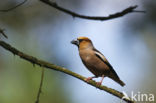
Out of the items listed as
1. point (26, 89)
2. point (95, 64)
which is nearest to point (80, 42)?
point (95, 64)

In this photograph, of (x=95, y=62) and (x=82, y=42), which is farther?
(x=82, y=42)

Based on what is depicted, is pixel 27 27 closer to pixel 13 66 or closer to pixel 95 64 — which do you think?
pixel 13 66

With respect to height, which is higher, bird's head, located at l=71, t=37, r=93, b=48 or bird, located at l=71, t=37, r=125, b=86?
bird's head, located at l=71, t=37, r=93, b=48

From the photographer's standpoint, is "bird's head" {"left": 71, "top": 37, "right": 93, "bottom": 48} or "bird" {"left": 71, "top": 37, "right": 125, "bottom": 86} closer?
"bird" {"left": 71, "top": 37, "right": 125, "bottom": 86}

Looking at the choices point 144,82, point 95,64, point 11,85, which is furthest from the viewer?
point 144,82

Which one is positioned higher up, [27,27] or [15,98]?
[27,27]

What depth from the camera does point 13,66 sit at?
14.2m

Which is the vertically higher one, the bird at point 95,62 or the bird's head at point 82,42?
the bird's head at point 82,42

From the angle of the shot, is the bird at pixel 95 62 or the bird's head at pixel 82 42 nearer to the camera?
the bird at pixel 95 62

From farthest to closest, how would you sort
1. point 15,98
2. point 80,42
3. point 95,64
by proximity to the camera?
point 15,98 → point 80,42 → point 95,64

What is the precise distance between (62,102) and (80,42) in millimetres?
6637

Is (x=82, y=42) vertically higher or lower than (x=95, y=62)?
higher

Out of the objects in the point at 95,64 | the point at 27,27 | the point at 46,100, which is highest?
the point at 95,64

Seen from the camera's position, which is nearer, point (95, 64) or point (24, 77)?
point (95, 64)
